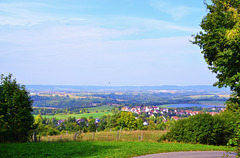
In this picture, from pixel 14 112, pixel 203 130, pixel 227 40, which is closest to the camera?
pixel 227 40

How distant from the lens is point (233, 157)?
61.3ft

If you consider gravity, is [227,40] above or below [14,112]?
above

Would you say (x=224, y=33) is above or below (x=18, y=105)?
above

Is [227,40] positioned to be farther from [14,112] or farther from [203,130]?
[14,112]

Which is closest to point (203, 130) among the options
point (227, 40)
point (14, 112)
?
point (227, 40)

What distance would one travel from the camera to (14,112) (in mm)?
27594

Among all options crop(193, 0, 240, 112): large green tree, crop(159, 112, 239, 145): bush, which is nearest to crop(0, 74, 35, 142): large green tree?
crop(159, 112, 239, 145): bush

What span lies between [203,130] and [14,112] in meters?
24.6

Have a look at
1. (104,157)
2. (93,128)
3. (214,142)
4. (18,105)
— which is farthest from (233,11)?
(93,128)

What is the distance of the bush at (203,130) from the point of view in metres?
30.6

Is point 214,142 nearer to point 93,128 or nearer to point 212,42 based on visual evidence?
point 212,42

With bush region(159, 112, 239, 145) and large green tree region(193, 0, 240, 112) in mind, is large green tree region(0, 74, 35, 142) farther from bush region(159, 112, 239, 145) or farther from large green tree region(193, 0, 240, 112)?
large green tree region(193, 0, 240, 112)

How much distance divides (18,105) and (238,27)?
83.0 feet

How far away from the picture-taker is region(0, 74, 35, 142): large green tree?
26516mm
